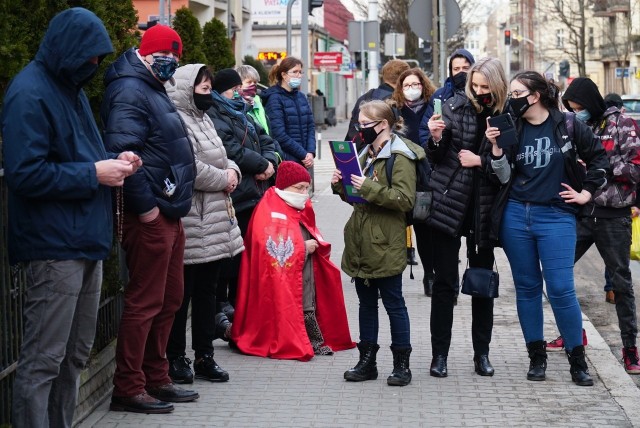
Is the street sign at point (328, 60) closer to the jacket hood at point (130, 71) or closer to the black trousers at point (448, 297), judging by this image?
the black trousers at point (448, 297)

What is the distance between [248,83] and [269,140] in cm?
53

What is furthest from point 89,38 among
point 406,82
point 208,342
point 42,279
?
point 406,82

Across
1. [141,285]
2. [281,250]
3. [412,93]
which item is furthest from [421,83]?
[141,285]

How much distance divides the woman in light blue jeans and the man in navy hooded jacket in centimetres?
286

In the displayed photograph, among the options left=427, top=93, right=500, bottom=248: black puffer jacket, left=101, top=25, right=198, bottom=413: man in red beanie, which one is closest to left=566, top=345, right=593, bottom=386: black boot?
left=427, top=93, right=500, bottom=248: black puffer jacket

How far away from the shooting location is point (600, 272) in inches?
532

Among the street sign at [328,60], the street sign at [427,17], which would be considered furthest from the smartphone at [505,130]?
the street sign at [328,60]

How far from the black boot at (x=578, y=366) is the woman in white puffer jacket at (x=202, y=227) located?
2.11 meters

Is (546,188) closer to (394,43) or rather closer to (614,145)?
(614,145)

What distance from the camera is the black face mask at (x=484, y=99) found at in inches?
293

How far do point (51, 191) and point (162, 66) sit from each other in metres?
1.60

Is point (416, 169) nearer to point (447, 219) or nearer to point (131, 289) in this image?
point (447, 219)

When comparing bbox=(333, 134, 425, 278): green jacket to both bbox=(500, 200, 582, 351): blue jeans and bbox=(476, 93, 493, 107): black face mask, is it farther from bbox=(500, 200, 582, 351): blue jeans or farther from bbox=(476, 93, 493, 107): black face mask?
bbox=(500, 200, 582, 351): blue jeans

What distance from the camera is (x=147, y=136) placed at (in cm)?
644
